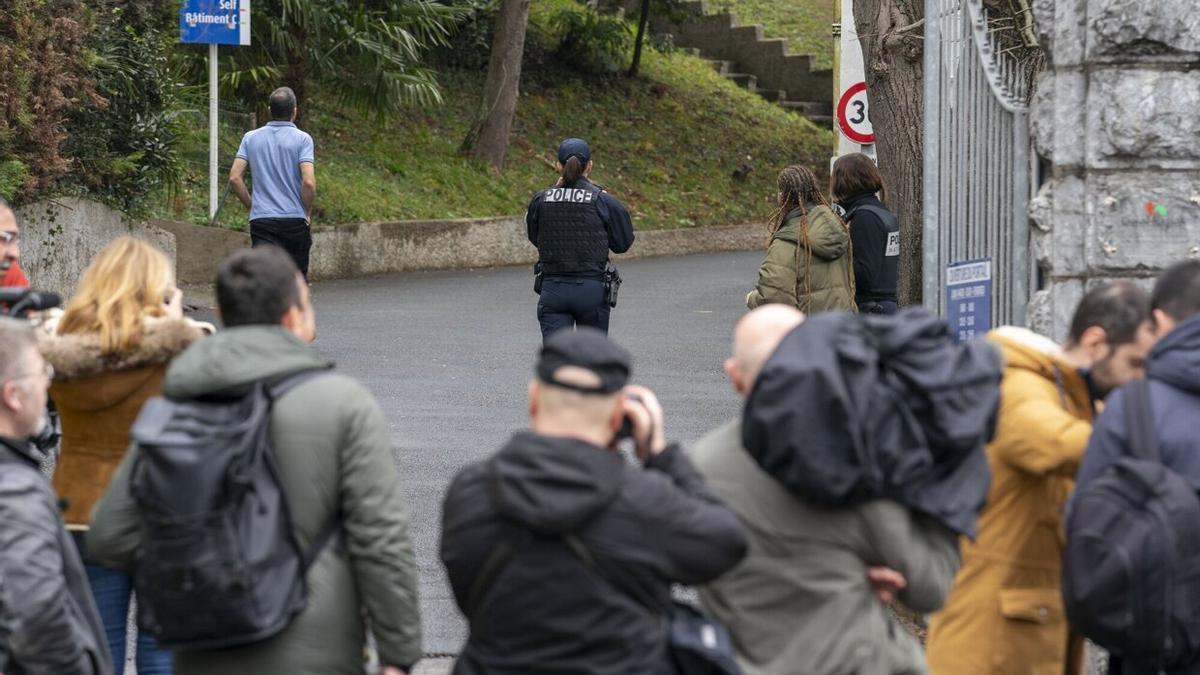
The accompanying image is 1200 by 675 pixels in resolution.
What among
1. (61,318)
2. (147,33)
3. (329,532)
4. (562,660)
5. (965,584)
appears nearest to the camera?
(562,660)

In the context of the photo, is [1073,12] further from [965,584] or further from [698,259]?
[698,259]

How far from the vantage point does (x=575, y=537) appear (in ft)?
12.0

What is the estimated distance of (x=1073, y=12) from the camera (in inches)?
233

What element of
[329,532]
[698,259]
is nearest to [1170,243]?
[329,532]

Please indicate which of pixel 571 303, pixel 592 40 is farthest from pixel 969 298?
pixel 592 40

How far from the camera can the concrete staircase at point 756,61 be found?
32156 mm

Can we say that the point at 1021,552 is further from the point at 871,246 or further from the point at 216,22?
the point at 216,22

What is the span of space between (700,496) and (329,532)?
0.93 metres

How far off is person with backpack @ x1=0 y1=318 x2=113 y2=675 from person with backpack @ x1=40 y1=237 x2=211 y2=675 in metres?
0.52

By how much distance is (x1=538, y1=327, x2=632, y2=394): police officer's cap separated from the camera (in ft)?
12.3

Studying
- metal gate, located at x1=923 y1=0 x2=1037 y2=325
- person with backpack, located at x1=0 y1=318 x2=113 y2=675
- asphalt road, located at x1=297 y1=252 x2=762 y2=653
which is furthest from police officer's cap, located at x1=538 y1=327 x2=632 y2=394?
asphalt road, located at x1=297 y1=252 x2=762 y2=653

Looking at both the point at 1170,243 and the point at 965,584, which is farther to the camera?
the point at 1170,243

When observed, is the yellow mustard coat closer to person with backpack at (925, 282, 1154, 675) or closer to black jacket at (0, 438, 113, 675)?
person with backpack at (925, 282, 1154, 675)

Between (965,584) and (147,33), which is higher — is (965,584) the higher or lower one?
the lower one
